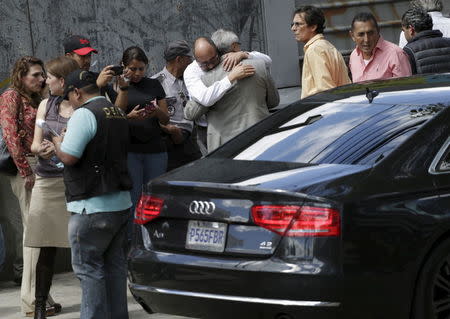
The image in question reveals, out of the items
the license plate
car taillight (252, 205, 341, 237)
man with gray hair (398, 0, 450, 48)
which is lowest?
the license plate

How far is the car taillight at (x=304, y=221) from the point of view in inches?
236

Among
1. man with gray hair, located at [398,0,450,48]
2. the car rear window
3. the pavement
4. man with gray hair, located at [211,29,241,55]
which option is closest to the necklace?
the pavement

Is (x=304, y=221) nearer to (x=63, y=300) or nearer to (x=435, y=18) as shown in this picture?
(x=63, y=300)

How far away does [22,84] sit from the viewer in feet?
29.4

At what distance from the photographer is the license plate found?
6281 mm

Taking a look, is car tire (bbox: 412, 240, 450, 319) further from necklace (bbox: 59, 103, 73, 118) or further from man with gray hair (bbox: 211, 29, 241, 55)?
man with gray hair (bbox: 211, 29, 241, 55)

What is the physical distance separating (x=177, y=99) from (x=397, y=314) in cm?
425

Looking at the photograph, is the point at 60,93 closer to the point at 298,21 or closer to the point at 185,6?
the point at 298,21

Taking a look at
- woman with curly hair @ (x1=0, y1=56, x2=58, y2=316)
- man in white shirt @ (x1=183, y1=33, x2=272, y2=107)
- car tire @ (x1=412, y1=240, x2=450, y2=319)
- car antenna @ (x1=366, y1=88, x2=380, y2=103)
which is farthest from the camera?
man in white shirt @ (x1=183, y1=33, x2=272, y2=107)

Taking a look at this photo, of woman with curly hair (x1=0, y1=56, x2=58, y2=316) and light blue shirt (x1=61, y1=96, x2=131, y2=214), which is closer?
light blue shirt (x1=61, y1=96, x2=131, y2=214)

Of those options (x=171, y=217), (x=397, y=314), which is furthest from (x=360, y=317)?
(x=171, y=217)

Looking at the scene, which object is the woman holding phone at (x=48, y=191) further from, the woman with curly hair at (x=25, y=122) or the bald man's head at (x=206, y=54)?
the bald man's head at (x=206, y=54)

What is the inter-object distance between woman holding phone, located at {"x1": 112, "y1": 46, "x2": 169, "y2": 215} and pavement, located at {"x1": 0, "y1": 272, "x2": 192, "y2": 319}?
0.91 meters

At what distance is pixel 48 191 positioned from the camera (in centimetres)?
852
